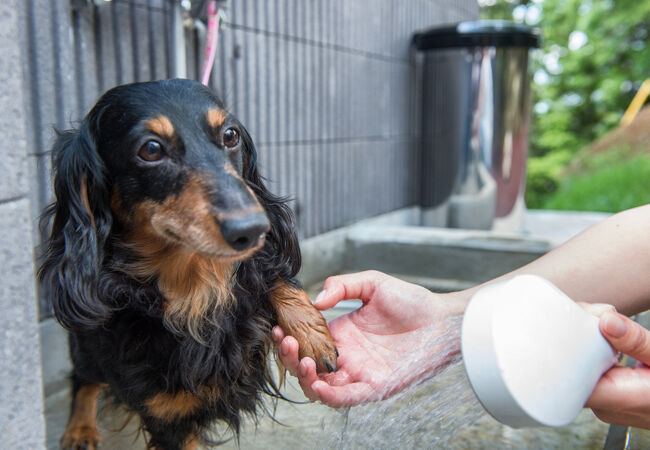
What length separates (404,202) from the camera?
605 cm

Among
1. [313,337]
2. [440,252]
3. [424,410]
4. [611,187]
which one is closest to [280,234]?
[313,337]

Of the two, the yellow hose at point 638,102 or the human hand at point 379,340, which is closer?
the human hand at point 379,340

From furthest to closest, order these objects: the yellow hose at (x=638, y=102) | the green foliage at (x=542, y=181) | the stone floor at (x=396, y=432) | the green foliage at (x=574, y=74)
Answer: the yellow hose at (x=638, y=102), the green foliage at (x=574, y=74), the green foliage at (x=542, y=181), the stone floor at (x=396, y=432)

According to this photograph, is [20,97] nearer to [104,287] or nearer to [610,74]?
[104,287]

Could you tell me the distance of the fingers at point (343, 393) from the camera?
1.58 metres

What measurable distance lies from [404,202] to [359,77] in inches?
59.1

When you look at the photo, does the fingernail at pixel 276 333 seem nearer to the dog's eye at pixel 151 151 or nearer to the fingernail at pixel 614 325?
the dog's eye at pixel 151 151

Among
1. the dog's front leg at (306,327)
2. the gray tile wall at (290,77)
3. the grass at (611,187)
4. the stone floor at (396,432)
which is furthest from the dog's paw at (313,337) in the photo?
the grass at (611,187)

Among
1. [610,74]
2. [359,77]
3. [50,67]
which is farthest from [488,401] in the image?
[610,74]

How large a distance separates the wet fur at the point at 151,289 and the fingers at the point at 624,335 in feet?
3.10

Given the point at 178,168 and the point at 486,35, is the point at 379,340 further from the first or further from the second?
the point at 486,35

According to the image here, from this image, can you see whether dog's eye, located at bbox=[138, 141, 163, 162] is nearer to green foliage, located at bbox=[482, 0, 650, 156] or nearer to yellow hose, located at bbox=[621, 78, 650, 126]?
green foliage, located at bbox=[482, 0, 650, 156]

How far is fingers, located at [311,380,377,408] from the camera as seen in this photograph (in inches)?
62.2

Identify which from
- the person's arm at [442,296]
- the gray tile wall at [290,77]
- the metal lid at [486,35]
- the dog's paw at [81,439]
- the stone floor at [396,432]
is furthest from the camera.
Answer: the metal lid at [486,35]
